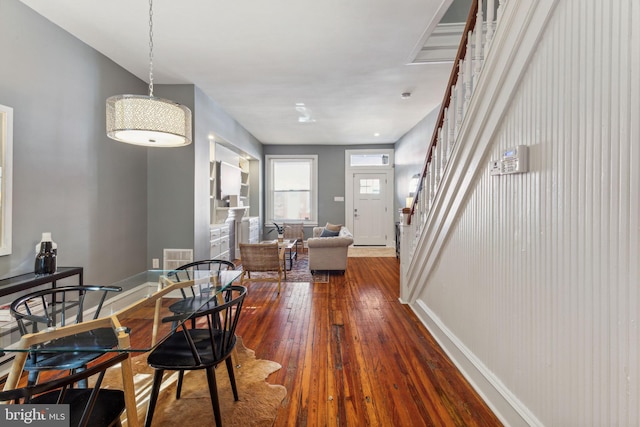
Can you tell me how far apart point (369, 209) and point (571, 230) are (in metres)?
6.88

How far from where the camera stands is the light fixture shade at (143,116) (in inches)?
71.6

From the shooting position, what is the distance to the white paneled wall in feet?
3.41

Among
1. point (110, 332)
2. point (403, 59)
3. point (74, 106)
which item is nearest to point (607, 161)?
point (110, 332)

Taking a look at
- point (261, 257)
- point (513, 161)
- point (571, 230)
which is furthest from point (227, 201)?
point (571, 230)

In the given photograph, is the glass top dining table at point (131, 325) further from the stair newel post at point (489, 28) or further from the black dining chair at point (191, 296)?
the stair newel post at point (489, 28)

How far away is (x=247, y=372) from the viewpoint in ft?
7.23

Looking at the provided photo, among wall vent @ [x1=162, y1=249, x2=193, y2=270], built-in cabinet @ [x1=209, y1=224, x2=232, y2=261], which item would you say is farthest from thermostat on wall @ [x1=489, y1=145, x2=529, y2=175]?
built-in cabinet @ [x1=209, y1=224, x2=232, y2=261]

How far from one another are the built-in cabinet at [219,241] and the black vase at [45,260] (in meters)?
2.28

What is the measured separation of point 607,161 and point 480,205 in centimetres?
95

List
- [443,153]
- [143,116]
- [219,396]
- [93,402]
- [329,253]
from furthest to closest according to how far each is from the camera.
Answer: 1. [329,253]
2. [443,153]
3. [219,396]
4. [143,116]
5. [93,402]

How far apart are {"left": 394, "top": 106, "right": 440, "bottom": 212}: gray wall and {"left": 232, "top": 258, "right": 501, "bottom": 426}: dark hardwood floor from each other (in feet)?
9.49

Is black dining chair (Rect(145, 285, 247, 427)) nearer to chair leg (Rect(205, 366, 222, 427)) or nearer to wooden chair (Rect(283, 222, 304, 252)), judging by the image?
chair leg (Rect(205, 366, 222, 427))

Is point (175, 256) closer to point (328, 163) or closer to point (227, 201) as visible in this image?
point (227, 201)

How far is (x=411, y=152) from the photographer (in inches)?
248
